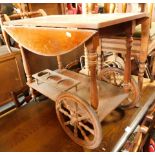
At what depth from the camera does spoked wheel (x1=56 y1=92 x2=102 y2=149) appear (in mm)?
906

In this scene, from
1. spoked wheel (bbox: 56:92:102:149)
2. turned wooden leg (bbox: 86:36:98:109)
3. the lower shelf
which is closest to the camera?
turned wooden leg (bbox: 86:36:98:109)

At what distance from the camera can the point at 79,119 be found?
994mm

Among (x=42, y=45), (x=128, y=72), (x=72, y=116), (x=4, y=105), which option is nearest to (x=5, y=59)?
(x=4, y=105)

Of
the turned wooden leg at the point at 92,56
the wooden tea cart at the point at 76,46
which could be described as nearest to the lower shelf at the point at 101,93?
the wooden tea cart at the point at 76,46

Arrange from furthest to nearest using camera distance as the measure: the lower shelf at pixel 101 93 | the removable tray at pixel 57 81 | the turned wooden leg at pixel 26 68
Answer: the turned wooden leg at pixel 26 68 → the removable tray at pixel 57 81 → the lower shelf at pixel 101 93

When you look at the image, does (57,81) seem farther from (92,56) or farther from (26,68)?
(92,56)

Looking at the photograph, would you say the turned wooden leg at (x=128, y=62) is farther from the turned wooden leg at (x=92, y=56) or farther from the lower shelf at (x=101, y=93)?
the turned wooden leg at (x=92, y=56)

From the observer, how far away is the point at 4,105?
6.30ft

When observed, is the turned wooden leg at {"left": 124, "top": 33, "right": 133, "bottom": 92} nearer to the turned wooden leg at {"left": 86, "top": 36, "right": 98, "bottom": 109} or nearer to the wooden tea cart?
the wooden tea cart

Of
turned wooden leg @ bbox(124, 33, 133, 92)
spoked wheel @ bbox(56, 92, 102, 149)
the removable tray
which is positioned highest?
turned wooden leg @ bbox(124, 33, 133, 92)

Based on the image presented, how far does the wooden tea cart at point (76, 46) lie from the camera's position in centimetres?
78

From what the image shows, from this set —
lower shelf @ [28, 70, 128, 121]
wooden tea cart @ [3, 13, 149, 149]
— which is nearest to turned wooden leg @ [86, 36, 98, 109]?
wooden tea cart @ [3, 13, 149, 149]

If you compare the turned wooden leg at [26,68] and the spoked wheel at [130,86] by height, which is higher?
the turned wooden leg at [26,68]

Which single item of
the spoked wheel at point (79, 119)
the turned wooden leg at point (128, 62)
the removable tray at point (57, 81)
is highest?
the turned wooden leg at point (128, 62)
